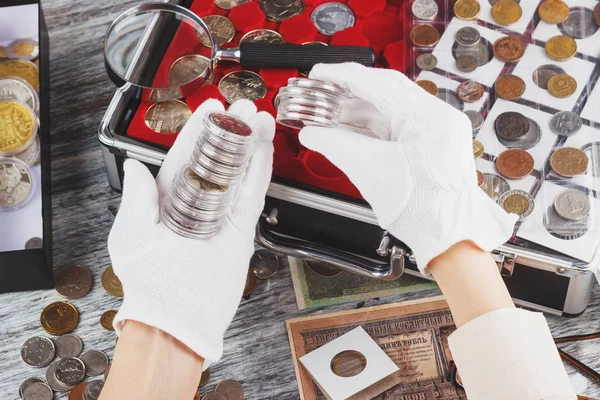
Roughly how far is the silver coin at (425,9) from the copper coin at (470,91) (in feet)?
0.57

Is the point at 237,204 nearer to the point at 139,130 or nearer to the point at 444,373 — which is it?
the point at 139,130

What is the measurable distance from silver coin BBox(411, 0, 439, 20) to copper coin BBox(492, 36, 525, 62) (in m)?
0.15

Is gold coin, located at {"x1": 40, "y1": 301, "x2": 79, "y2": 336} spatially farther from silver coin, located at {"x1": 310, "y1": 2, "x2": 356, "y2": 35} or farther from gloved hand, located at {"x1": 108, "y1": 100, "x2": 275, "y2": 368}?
silver coin, located at {"x1": 310, "y1": 2, "x2": 356, "y2": 35}

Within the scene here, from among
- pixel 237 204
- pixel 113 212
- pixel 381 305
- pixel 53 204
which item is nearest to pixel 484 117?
pixel 381 305

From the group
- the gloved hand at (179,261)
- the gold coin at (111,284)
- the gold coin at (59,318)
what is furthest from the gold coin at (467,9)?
the gold coin at (59,318)

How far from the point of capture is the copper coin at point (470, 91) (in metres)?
1.59

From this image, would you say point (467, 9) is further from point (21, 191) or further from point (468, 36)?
point (21, 191)

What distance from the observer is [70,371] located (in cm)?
154

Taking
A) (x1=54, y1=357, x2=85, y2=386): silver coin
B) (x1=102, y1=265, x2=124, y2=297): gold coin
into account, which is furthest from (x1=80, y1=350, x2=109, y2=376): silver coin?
(x1=102, y1=265, x2=124, y2=297): gold coin

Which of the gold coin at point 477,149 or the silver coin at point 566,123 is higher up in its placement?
the silver coin at point 566,123

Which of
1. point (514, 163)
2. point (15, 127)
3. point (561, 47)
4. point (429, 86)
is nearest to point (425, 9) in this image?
point (429, 86)

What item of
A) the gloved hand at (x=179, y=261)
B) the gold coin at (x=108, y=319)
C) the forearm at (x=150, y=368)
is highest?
the gloved hand at (x=179, y=261)

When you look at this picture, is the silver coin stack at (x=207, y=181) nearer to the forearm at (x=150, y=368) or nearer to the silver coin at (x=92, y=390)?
the forearm at (x=150, y=368)

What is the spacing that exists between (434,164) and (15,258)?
31.0 inches
